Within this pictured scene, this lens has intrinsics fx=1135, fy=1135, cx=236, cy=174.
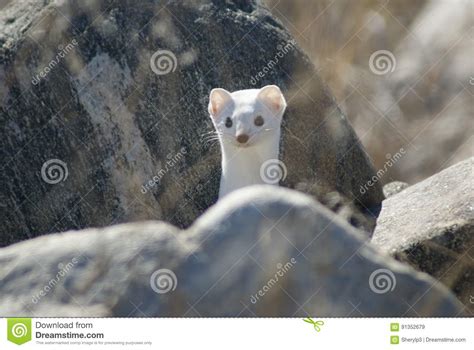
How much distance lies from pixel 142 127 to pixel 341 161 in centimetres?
140

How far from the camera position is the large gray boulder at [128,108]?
23.8 ft

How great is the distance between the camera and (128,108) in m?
7.32

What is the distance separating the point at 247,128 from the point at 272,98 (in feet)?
0.88

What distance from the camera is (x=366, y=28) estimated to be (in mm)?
10648

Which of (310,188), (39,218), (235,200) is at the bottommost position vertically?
(39,218)

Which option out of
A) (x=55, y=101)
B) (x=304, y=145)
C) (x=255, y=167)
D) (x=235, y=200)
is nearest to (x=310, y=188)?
(x=304, y=145)

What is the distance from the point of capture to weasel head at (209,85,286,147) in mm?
6539

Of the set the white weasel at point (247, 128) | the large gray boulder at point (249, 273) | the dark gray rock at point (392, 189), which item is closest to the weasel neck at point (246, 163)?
the white weasel at point (247, 128)

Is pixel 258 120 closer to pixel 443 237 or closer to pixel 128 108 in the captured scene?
pixel 128 108

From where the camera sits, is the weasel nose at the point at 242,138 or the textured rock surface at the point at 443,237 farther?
the weasel nose at the point at 242,138
